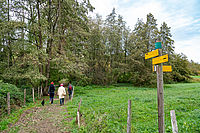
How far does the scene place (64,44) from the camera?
17.5 metres

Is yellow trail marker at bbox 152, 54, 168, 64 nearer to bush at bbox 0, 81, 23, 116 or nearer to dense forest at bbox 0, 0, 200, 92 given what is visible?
bush at bbox 0, 81, 23, 116

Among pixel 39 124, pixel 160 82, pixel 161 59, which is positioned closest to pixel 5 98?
pixel 39 124

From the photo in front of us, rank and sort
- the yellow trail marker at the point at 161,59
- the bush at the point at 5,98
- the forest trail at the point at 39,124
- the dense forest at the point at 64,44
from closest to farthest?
the yellow trail marker at the point at 161,59 < the forest trail at the point at 39,124 < the bush at the point at 5,98 < the dense forest at the point at 64,44

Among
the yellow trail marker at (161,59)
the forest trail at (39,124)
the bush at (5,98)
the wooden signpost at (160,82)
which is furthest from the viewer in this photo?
the bush at (5,98)

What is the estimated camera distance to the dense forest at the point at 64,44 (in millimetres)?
14523

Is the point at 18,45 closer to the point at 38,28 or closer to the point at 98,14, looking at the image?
the point at 38,28

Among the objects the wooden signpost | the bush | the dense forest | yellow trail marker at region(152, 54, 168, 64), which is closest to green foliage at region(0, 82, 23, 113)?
the bush

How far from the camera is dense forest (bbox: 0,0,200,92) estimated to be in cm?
1452

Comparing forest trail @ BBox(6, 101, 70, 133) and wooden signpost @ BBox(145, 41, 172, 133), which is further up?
wooden signpost @ BBox(145, 41, 172, 133)

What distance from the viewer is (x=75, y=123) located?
22.2 ft

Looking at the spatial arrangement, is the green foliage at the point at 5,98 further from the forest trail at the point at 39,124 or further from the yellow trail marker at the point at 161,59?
the yellow trail marker at the point at 161,59

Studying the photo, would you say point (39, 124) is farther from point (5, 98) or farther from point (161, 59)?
point (161, 59)

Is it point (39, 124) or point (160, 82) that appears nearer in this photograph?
point (160, 82)

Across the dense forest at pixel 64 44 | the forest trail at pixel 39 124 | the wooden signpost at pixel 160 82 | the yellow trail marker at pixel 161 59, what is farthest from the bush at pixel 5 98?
the yellow trail marker at pixel 161 59
